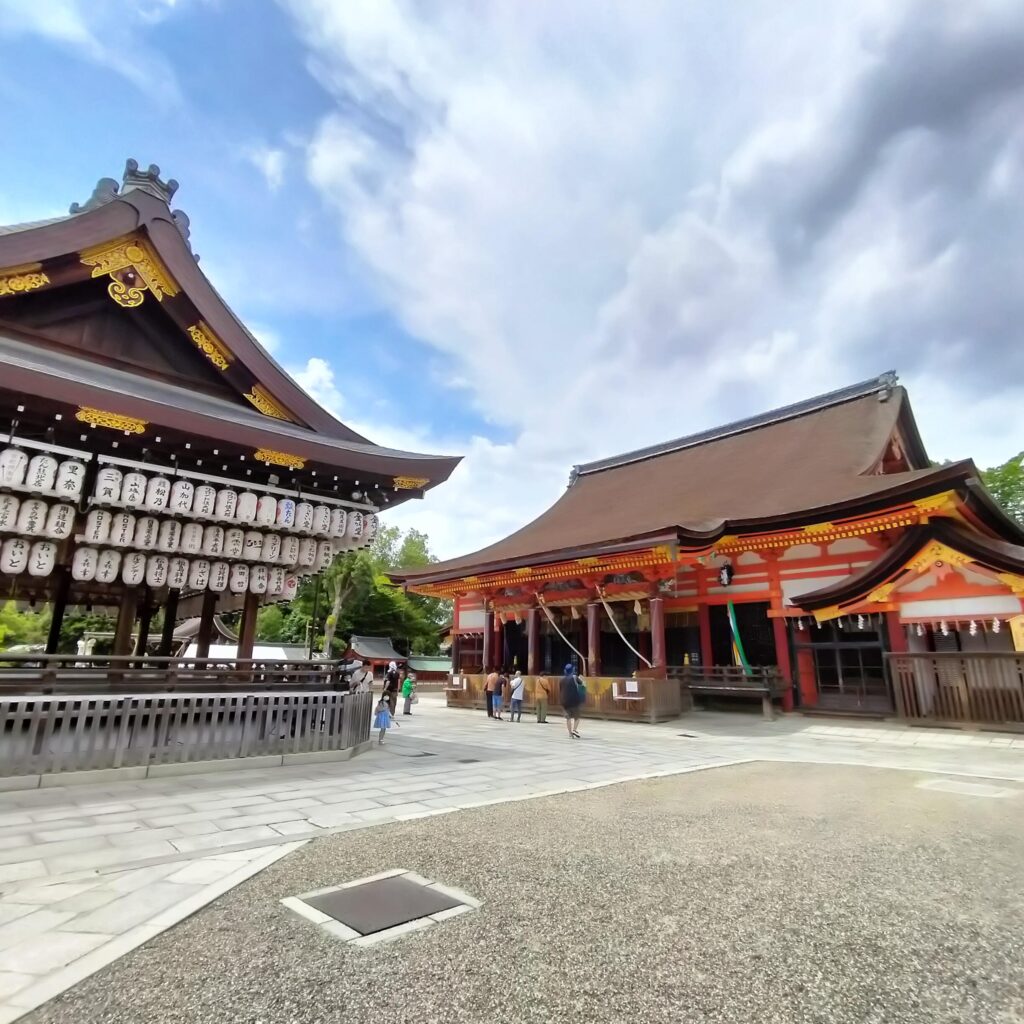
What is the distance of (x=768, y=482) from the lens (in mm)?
18312

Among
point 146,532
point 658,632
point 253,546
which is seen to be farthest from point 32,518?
point 658,632

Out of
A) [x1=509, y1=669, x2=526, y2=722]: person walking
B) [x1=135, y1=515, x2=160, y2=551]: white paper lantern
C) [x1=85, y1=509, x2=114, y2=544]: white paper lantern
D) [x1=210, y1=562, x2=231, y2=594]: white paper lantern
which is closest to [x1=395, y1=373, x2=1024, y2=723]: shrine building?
[x1=509, y1=669, x2=526, y2=722]: person walking

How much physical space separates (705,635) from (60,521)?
49.8 ft

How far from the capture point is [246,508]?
821 cm

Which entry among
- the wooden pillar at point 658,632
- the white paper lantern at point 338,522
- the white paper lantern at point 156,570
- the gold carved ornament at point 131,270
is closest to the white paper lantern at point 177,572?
the white paper lantern at point 156,570

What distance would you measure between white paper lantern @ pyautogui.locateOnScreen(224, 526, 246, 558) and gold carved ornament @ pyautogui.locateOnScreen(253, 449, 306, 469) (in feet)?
3.51

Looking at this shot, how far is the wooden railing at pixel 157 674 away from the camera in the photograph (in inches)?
258

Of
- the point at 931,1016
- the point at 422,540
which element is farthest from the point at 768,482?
the point at 422,540

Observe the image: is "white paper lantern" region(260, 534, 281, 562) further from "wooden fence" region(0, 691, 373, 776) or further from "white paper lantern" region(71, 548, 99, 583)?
"white paper lantern" region(71, 548, 99, 583)

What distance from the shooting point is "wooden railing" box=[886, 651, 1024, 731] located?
11.3 meters

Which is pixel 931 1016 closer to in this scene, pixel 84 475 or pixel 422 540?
pixel 84 475

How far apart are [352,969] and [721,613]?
53.4 feet

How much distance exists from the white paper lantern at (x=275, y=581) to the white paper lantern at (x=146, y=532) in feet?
5.23

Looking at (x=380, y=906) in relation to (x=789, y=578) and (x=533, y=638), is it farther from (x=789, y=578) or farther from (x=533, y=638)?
(x=533, y=638)
